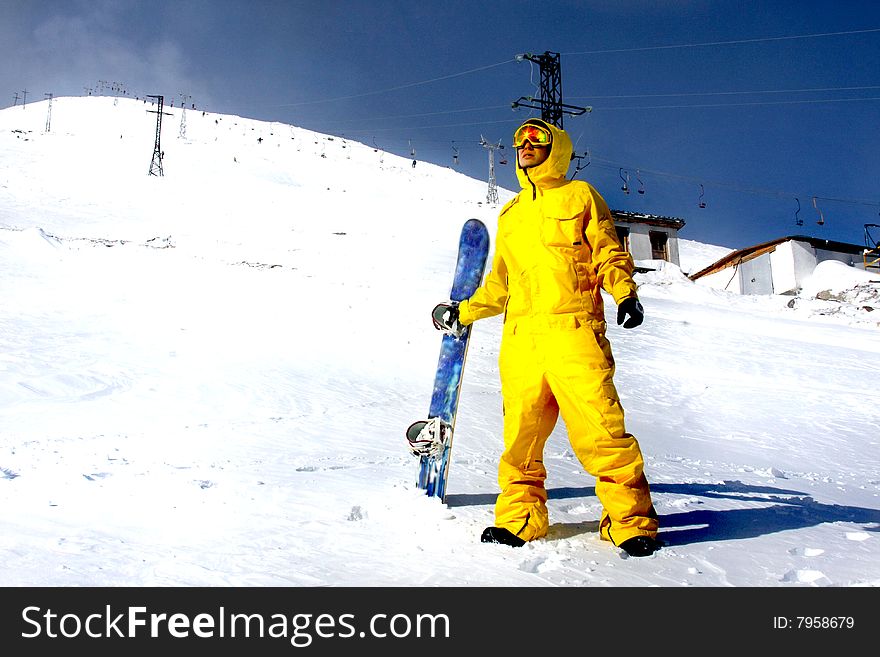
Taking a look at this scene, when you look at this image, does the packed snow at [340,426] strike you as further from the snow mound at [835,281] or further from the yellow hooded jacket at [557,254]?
the snow mound at [835,281]

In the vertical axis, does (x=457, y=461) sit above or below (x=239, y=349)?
below

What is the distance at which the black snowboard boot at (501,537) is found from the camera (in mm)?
2875

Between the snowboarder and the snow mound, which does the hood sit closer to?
the snowboarder

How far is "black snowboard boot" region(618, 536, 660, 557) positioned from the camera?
275cm

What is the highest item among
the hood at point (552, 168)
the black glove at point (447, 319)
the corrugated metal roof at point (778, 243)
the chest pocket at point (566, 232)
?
the corrugated metal roof at point (778, 243)

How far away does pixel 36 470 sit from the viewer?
368 cm

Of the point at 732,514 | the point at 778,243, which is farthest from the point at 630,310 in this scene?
the point at 778,243

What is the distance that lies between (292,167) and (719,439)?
3844cm

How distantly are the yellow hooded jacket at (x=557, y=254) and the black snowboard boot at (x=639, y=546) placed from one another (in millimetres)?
973

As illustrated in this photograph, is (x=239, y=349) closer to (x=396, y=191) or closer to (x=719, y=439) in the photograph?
(x=719, y=439)

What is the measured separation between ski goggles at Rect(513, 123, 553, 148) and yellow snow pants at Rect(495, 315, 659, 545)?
97 centimetres

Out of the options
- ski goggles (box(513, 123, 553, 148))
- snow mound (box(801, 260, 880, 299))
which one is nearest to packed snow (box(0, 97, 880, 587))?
ski goggles (box(513, 123, 553, 148))

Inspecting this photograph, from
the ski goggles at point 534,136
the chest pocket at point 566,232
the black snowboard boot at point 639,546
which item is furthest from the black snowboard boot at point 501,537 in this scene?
the ski goggles at point 534,136
